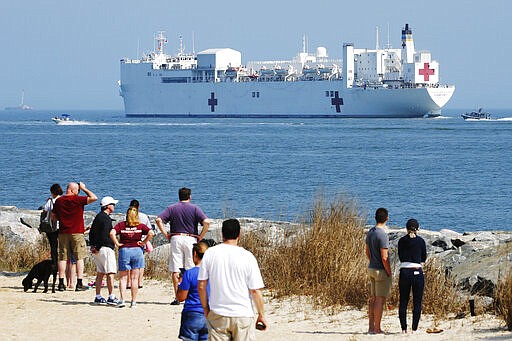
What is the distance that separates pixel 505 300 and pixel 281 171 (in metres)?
28.3

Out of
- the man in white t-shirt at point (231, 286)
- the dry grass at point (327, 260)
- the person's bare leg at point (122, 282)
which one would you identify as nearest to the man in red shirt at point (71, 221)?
the person's bare leg at point (122, 282)

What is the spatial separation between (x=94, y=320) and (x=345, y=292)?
7.21 feet

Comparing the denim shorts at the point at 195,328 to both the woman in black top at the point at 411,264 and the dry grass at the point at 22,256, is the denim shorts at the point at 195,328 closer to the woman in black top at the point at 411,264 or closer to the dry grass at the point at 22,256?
the woman in black top at the point at 411,264

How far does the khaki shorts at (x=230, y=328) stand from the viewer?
558 centimetres

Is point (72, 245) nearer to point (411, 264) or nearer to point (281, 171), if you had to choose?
point (411, 264)

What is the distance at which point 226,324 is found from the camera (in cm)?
559

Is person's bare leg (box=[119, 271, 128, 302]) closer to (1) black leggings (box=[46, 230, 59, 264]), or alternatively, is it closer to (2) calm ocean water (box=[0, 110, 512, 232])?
(1) black leggings (box=[46, 230, 59, 264])

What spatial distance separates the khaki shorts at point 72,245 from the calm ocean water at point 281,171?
1876 mm

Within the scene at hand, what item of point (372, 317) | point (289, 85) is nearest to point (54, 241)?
point (372, 317)

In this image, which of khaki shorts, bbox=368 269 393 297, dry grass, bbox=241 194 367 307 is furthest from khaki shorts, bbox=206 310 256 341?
dry grass, bbox=241 194 367 307

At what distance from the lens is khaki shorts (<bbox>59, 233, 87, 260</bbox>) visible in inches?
381

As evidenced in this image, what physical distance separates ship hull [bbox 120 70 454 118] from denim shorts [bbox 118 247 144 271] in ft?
252

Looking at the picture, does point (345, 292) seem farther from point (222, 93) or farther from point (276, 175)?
point (222, 93)

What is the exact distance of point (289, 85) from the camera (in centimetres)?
A: 9038
